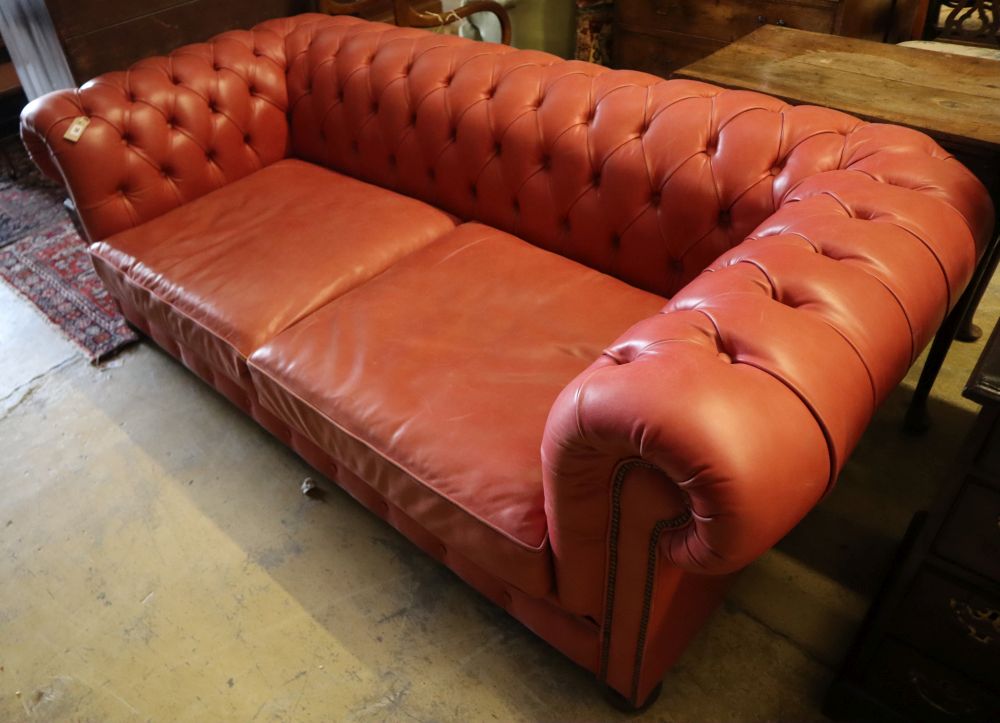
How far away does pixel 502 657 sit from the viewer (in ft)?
4.28

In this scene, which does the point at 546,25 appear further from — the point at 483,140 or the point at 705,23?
the point at 483,140

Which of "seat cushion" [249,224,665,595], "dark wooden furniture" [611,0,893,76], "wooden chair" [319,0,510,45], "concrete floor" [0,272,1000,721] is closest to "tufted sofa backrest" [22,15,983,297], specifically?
"seat cushion" [249,224,665,595]

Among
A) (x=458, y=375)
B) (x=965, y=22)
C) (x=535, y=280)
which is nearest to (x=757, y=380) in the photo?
(x=458, y=375)

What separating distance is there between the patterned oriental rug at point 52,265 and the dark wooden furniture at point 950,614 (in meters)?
1.96

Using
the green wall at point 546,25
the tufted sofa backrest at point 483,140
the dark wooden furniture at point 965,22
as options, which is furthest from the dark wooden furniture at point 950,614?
the green wall at point 546,25

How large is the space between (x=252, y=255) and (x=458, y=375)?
2.21 ft

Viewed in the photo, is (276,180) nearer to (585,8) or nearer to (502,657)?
(502,657)

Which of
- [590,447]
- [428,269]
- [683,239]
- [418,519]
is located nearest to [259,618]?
[418,519]

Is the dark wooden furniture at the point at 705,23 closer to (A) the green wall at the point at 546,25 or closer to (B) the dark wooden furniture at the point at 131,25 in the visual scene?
(A) the green wall at the point at 546,25

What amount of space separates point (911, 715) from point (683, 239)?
0.85 metres

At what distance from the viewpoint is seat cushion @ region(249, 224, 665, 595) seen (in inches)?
43.6

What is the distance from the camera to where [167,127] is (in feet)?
6.17

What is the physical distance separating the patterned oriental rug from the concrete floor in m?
0.40

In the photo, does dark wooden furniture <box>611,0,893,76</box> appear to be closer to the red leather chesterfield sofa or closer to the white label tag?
the red leather chesterfield sofa
